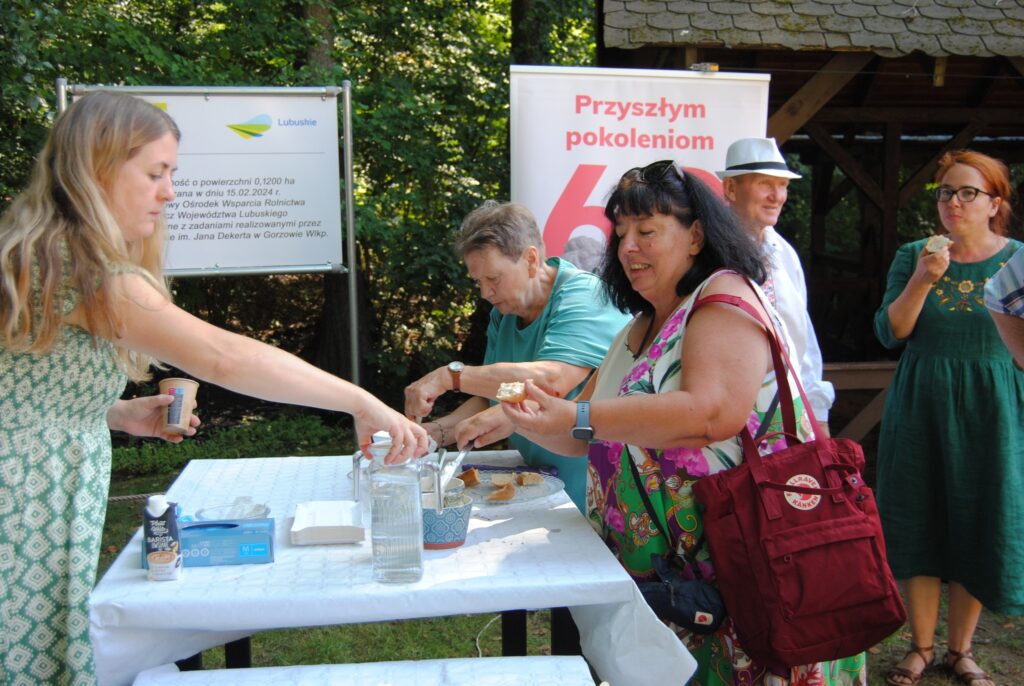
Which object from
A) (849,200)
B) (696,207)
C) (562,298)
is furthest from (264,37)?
(849,200)

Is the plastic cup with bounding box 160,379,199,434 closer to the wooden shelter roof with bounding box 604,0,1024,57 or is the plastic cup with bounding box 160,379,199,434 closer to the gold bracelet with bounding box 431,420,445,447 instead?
the gold bracelet with bounding box 431,420,445,447

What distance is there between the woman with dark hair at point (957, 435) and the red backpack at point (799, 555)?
5.52ft

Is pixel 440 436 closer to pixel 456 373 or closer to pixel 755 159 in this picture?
pixel 456 373

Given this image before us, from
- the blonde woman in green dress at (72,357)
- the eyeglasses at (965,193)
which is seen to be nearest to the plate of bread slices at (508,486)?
the blonde woman in green dress at (72,357)

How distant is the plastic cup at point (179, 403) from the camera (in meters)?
2.06

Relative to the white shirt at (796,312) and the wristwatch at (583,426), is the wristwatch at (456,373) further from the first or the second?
the white shirt at (796,312)

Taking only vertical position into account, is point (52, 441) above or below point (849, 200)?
below

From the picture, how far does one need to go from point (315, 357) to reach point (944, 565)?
677 centimetres

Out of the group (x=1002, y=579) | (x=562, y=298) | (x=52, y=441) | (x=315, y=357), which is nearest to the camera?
(x=52, y=441)

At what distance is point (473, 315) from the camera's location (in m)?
9.16

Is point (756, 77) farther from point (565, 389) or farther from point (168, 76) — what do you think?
point (168, 76)

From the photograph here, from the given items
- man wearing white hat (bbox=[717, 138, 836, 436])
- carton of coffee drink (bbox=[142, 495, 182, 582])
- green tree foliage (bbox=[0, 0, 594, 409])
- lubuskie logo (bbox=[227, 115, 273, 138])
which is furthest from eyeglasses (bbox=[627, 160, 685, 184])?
green tree foliage (bbox=[0, 0, 594, 409])

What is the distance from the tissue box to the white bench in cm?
30

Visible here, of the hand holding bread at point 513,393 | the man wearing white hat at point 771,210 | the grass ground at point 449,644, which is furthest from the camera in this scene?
the grass ground at point 449,644
